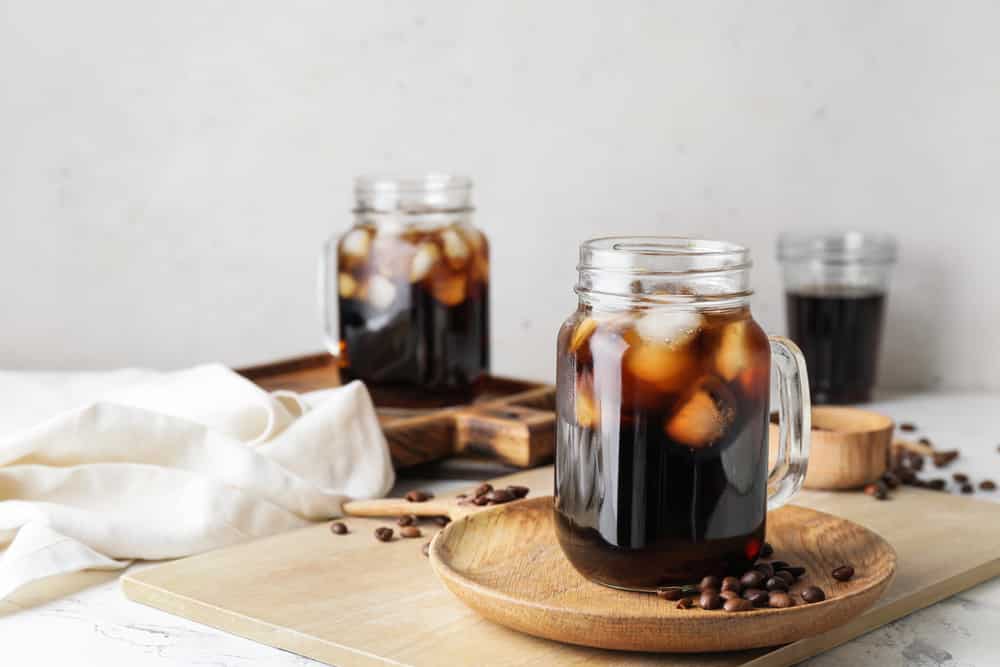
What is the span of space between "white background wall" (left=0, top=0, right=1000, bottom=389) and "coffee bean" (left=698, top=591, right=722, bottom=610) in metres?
1.35

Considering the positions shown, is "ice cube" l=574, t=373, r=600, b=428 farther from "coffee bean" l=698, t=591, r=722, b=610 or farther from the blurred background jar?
the blurred background jar

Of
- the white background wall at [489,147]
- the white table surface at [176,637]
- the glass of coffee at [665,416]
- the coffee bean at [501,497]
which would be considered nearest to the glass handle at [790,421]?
the glass of coffee at [665,416]

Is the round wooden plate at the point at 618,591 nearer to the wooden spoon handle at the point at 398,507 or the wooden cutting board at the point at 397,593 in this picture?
the wooden cutting board at the point at 397,593

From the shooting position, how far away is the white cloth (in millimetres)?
1224

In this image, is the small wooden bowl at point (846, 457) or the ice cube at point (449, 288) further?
the ice cube at point (449, 288)

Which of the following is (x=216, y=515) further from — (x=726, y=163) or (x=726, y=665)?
(x=726, y=163)

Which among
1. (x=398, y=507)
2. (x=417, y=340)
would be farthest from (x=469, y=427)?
(x=398, y=507)

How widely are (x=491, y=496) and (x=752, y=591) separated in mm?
408

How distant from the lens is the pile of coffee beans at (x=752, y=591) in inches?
37.5

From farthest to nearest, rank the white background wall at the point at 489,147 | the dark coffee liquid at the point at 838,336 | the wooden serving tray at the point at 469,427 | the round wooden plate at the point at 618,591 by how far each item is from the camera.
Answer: the white background wall at the point at 489,147 → the dark coffee liquid at the point at 838,336 → the wooden serving tray at the point at 469,427 → the round wooden plate at the point at 618,591

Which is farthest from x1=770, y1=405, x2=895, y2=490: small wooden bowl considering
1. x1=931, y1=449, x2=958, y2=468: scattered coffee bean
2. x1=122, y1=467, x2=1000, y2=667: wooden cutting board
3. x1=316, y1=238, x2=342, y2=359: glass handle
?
x1=316, y1=238, x2=342, y2=359: glass handle

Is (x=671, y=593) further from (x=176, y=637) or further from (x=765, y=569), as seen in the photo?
(x=176, y=637)

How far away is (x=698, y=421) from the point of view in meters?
0.99

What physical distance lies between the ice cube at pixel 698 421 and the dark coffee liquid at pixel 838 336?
3.51 feet
